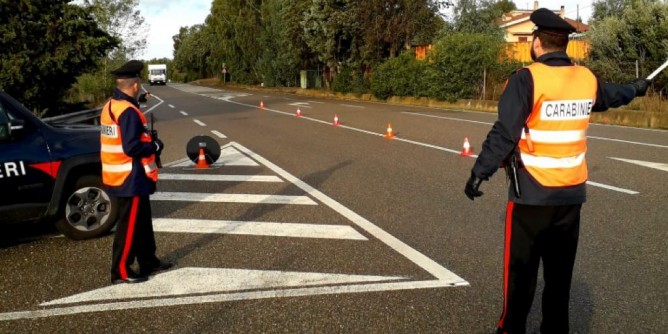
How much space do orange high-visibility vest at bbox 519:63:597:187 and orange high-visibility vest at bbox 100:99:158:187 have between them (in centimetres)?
295

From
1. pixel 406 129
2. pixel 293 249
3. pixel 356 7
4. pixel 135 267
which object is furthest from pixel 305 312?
pixel 356 7

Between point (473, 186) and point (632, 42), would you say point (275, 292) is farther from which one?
point (632, 42)

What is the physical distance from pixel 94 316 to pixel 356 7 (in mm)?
33380

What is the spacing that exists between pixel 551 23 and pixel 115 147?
10.9 ft

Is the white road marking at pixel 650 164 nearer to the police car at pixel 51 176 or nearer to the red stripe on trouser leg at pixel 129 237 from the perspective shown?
the red stripe on trouser leg at pixel 129 237

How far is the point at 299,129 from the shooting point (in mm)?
16234

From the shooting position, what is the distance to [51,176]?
5.30 m

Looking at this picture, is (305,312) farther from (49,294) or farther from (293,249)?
(49,294)

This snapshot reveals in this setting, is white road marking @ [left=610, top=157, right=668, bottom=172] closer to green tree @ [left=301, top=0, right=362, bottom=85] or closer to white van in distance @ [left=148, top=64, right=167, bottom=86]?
green tree @ [left=301, top=0, right=362, bottom=85]

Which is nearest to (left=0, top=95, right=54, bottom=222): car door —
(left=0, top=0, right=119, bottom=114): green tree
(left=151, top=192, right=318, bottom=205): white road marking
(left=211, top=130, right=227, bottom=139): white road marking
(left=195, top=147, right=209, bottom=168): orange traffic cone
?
(left=151, top=192, right=318, bottom=205): white road marking

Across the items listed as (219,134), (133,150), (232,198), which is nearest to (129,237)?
(133,150)

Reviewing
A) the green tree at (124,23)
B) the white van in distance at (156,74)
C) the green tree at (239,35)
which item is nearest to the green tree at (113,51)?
the green tree at (124,23)

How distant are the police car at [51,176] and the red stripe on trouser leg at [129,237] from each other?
123 cm

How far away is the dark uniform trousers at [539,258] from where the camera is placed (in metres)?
2.99
